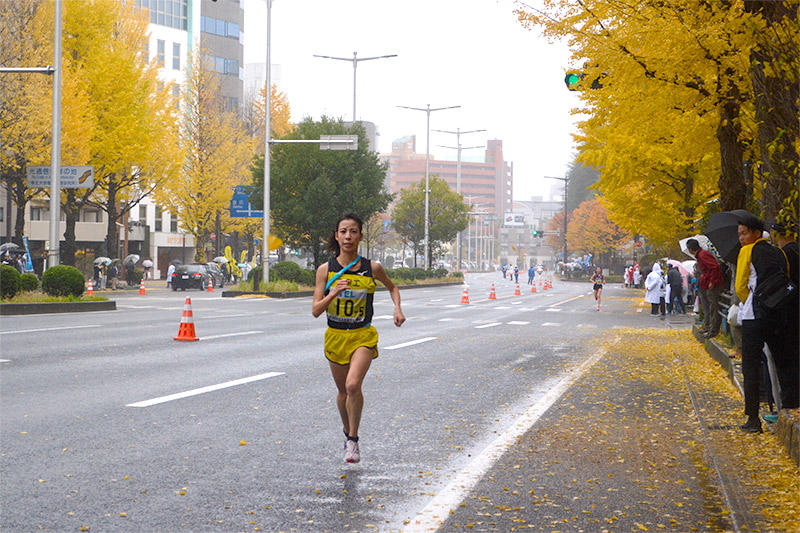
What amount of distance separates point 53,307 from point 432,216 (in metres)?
51.8

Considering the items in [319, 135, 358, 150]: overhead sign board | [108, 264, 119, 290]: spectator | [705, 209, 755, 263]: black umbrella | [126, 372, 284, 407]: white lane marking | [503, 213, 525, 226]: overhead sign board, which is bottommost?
[126, 372, 284, 407]: white lane marking

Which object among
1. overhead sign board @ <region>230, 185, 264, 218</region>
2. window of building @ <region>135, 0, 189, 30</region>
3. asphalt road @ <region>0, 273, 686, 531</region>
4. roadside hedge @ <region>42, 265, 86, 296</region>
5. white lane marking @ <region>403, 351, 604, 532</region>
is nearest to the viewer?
white lane marking @ <region>403, 351, 604, 532</region>

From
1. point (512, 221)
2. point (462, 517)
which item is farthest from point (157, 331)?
point (512, 221)

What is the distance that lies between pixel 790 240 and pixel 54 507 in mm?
6451

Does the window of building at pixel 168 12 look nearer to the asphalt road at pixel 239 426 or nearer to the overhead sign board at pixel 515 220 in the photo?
the asphalt road at pixel 239 426

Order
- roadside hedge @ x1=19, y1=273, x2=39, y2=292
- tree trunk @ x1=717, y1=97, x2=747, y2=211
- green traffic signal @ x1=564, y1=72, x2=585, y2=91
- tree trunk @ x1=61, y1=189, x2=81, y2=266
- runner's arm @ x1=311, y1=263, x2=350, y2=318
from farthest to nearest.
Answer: tree trunk @ x1=61, y1=189, x2=81, y2=266 < roadside hedge @ x1=19, y1=273, x2=39, y2=292 < green traffic signal @ x1=564, y1=72, x2=585, y2=91 < tree trunk @ x1=717, y1=97, x2=747, y2=211 < runner's arm @ x1=311, y1=263, x2=350, y2=318

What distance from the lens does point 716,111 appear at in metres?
15.9

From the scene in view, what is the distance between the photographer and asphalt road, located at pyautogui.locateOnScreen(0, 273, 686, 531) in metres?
5.21

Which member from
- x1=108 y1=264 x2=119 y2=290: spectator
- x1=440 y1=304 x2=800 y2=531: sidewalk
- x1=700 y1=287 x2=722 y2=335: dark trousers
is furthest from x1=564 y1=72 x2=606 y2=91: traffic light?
x1=108 y1=264 x2=119 y2=290: spectator

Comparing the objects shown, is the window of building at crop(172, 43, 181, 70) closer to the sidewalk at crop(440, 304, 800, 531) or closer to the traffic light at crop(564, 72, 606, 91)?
the traffic light at crop(564, 72, 606, 91)

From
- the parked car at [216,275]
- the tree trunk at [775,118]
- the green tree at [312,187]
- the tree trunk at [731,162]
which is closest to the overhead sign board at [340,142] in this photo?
the green tree at [312,187]

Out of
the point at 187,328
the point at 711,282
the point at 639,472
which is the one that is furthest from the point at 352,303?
the point at 711,282

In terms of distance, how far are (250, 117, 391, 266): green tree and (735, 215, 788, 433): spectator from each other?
36415 millimetres

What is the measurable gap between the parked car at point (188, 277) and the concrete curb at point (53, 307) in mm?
21933
